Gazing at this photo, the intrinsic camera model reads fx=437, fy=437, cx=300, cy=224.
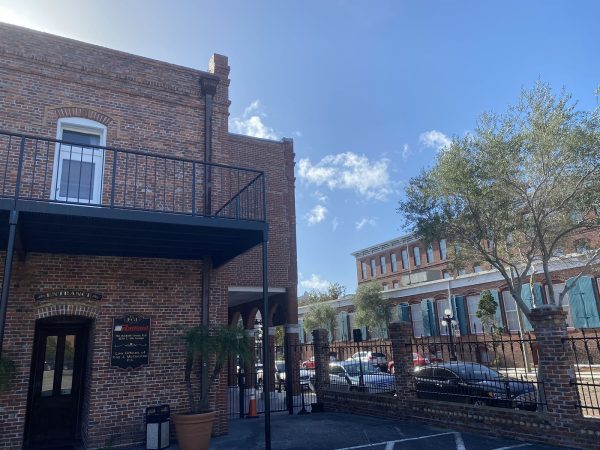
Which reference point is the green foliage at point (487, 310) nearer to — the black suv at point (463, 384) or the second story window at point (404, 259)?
the black suv at point (463, 384)

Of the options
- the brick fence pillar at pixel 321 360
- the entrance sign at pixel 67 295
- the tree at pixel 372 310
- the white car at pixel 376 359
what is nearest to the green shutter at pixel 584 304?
the white car at pixel 376 359

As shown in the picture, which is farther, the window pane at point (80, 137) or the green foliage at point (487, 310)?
the green foliage at point (487, 310)

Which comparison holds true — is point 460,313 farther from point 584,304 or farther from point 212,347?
point 212,347

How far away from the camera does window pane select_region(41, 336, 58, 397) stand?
833 cm

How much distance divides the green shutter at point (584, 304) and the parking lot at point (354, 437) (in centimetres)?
1783

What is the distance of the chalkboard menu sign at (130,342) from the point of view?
26.6 feet

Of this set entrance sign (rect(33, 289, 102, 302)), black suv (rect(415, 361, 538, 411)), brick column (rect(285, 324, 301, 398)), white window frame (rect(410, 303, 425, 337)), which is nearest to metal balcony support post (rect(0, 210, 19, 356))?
entrance sign (rect(33, 289, 102, 302))

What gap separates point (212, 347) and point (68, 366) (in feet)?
10.2

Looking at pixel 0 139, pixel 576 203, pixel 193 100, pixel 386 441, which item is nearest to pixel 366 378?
pixel 386 441

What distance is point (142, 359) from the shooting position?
27.1 feet

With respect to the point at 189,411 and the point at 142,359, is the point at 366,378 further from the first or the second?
the point at 142,359

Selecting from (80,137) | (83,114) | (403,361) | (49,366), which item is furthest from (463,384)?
(83,114)

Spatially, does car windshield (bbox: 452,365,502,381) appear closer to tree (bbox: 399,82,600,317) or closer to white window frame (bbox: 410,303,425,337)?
tree (bbox: 399,82,600,317)

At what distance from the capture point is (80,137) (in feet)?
29.1
